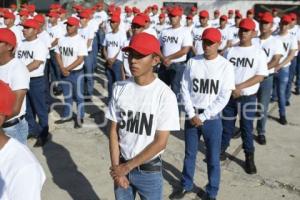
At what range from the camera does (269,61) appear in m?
7.06

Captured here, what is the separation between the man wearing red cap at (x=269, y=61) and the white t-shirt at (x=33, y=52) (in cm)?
360

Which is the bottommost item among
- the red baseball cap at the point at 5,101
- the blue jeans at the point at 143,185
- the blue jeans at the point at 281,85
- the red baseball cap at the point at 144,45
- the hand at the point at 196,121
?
the blue jeans at the point at 281,85

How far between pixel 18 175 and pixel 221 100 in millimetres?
3037

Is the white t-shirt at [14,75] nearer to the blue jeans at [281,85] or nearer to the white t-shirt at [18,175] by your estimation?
the white t-shirt at [18,175]

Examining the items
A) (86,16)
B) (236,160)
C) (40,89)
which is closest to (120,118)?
(236,160)

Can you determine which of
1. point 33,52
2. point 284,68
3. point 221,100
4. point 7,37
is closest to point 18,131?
point 7,37

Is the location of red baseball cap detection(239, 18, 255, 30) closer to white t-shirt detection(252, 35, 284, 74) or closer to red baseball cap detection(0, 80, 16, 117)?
white t-shirt detection(252, 35, 284, 74)

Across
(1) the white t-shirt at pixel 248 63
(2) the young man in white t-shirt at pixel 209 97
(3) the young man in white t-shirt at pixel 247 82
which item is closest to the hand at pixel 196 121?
(2) the young man in white t-shirt at pixel 209 97

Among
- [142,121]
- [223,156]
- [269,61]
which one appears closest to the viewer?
[142,121]

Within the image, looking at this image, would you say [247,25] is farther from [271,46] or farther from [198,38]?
[198,38]

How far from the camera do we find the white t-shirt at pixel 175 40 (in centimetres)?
849

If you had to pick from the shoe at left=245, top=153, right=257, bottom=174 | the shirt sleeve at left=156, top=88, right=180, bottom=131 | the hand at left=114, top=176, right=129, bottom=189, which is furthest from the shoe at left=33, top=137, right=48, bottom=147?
the shirt sleeve at left=156, top=88, right=180, bottom=131

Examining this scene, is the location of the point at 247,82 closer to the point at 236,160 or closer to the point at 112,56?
the point at 236,160

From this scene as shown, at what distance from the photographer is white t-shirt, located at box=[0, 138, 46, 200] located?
6.83 ft
